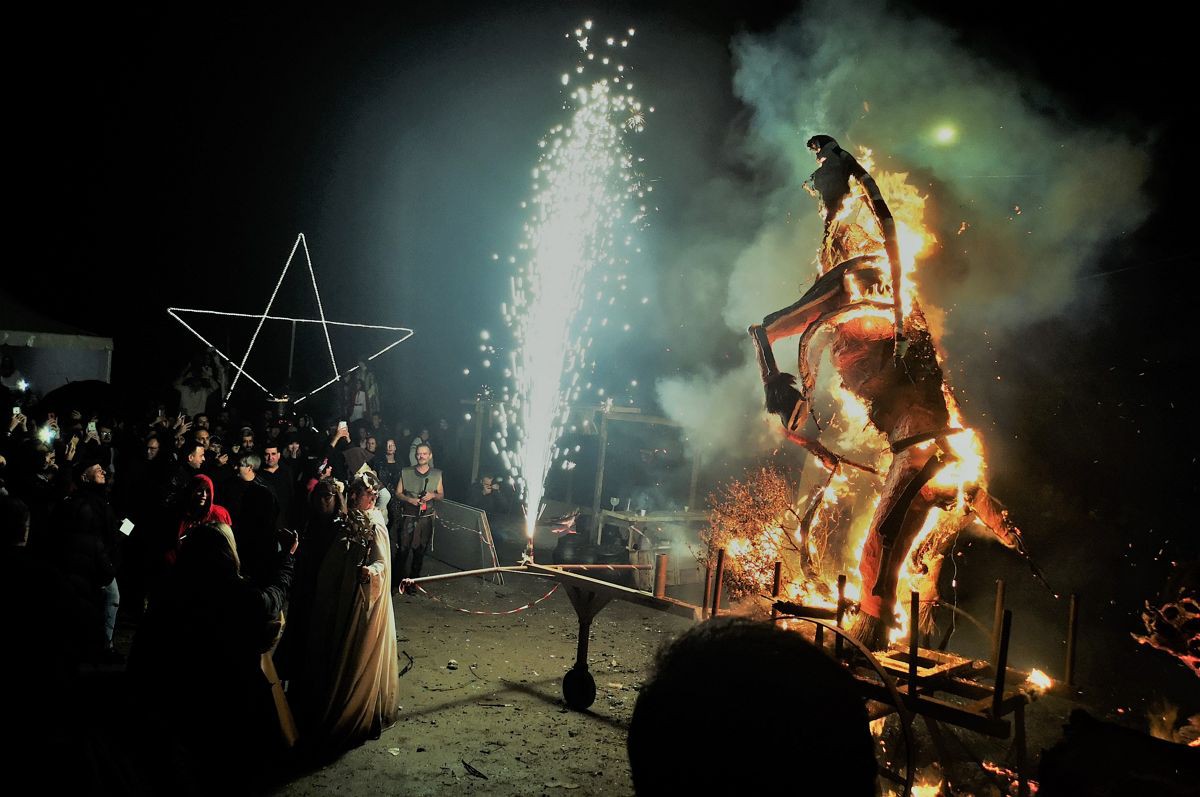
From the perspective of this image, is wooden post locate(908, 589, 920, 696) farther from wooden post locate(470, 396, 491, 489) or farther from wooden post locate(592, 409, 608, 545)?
wooden post locate(470, 396, 491, 489)

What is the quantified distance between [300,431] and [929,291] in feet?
36.6

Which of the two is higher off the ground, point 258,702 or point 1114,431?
point 1114,431

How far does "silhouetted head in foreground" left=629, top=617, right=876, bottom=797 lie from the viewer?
1.21 meters

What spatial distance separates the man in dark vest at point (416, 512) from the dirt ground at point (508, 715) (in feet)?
3.13

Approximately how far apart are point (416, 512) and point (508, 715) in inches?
218

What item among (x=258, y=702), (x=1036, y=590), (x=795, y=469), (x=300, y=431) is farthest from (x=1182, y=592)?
(x=300, y=431)

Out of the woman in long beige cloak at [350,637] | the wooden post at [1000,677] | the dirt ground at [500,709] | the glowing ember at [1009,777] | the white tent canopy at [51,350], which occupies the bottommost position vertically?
the dirt ground at [500,709]

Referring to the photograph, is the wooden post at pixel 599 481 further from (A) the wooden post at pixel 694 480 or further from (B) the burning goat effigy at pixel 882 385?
(B) the burning goat effigy at pixel 882 385

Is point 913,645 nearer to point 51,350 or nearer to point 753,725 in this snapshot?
point 753,725

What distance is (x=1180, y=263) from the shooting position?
787cm

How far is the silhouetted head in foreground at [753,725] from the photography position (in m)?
1.21

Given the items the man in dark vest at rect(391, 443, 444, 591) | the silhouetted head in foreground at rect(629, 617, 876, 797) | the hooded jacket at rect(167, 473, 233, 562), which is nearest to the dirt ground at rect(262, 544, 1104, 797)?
the man in dark vest at rect(391, 443, 444, 591)

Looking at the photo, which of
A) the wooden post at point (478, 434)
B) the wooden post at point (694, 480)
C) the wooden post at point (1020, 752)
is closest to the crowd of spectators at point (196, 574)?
the wooden post at point (478, 434)

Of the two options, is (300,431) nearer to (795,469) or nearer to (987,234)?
(795,469)
